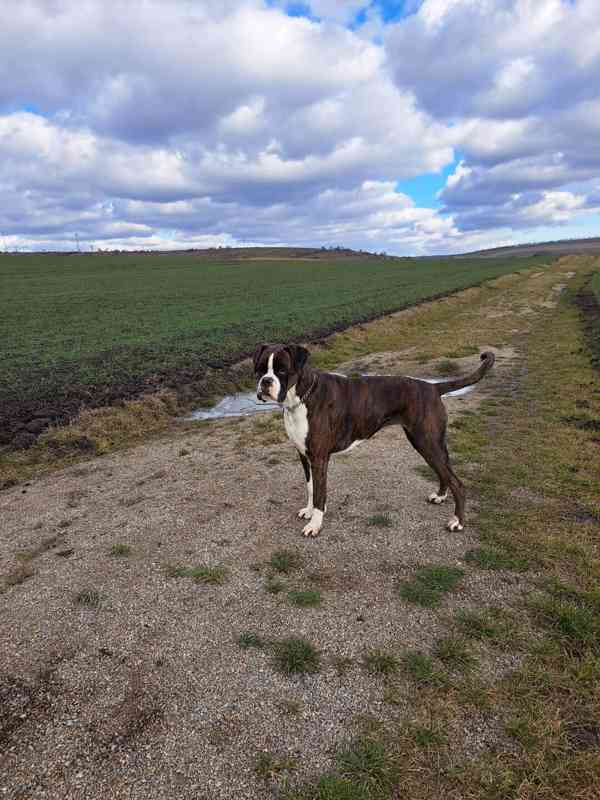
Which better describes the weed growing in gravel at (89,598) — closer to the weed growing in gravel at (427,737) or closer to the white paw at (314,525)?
the white paw at (314,525)

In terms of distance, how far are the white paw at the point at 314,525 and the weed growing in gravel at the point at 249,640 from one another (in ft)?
5.77

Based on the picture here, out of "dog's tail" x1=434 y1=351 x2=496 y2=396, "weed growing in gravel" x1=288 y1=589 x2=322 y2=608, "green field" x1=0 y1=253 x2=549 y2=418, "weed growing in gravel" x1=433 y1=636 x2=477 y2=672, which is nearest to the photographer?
"weed growing in gravel" x1=433 y1=636 x2=477 y2=672

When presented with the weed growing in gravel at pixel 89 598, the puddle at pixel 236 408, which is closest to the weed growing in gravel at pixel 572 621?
the weed growing in gravel at pixel 89 598

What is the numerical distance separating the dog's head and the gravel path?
2.01 metres

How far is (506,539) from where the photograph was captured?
218 inches

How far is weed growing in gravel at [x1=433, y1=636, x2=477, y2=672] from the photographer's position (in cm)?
380

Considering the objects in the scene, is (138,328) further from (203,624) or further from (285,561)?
(203,624)

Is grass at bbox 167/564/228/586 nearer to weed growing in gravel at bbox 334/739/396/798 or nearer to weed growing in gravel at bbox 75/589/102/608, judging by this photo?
weed growing in gravel at bbox 75/589/102/608

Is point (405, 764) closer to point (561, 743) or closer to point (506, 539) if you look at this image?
point (561, 743)

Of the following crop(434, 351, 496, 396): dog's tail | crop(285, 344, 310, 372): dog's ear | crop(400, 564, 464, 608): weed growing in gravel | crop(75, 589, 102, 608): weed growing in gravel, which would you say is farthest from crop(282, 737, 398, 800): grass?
crop(434, 351, 496, 396): dog's tail

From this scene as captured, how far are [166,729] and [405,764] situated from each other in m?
1.75

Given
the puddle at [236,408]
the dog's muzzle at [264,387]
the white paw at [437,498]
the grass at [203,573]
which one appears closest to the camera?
the grass at [203,573]

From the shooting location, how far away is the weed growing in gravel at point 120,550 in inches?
218

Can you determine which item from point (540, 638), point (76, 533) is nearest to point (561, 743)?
point (540, 638)
